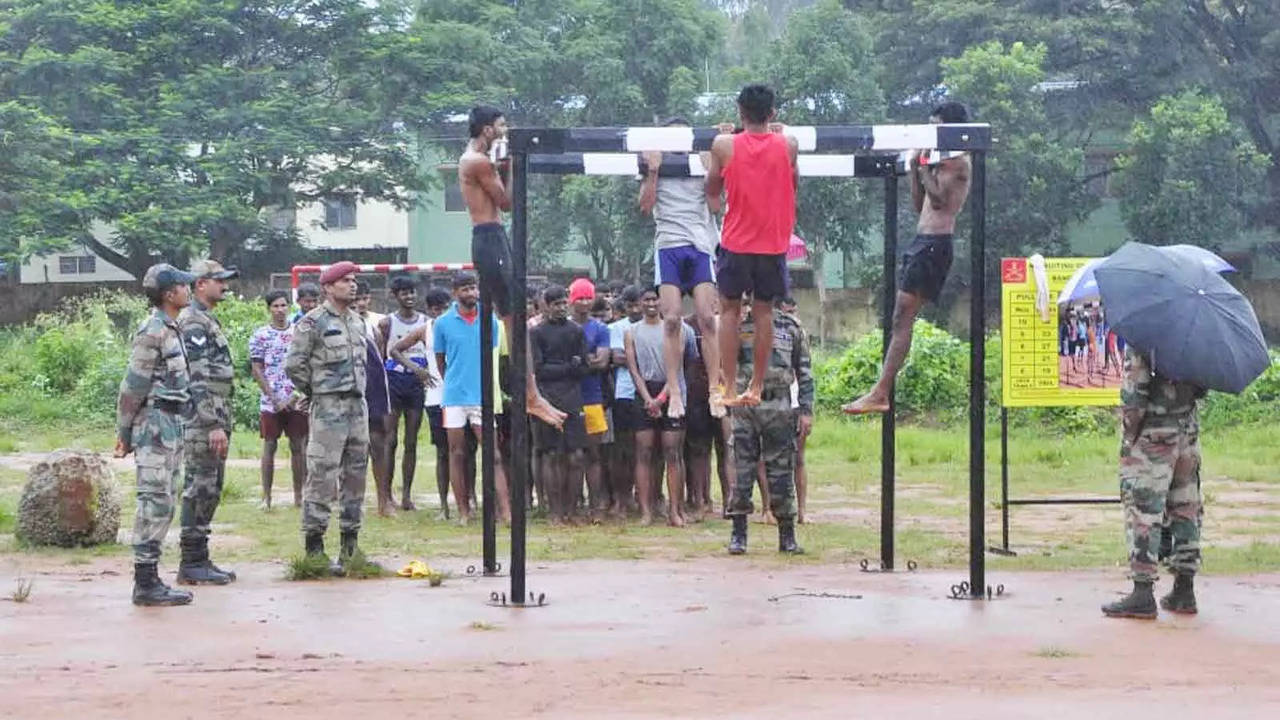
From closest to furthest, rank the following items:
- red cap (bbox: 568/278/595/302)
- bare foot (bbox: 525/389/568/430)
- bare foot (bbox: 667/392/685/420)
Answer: bare foot (bbox: 525/389/568/430), bare foot (bbox: 667/392/685/420), red cap (bbox: 568/278/595/302)

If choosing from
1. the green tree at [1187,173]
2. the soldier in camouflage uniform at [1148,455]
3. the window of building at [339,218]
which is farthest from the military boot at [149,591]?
the window of building at [339,218]

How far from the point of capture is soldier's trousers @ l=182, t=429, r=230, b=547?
11.7m

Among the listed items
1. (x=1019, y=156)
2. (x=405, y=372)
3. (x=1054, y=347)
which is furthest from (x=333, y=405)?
(x=1019, y=156)

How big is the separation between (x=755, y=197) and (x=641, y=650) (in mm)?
2701

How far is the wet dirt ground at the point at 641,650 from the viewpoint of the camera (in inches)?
308

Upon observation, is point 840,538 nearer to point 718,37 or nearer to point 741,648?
point 741,648

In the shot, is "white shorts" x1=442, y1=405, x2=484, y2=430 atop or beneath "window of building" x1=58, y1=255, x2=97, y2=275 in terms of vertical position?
beneath

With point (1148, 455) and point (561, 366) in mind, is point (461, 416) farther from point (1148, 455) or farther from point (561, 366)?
point (1148, 455)

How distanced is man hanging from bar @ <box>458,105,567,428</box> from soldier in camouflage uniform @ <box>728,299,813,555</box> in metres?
2.48

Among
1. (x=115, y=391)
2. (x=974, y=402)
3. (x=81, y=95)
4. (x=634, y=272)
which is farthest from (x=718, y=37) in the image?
(x=974, y=402)

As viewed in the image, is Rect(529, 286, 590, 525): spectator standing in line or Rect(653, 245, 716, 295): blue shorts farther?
Rect(529, 286, 590, 525): spectator standing in line

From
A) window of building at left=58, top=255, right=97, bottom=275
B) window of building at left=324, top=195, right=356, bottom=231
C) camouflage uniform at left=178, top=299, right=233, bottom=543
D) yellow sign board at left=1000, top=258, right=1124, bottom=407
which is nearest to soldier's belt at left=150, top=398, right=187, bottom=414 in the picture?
camouflage uniform at left=178, top=299, right=233, bottom=543

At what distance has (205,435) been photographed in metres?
11.7

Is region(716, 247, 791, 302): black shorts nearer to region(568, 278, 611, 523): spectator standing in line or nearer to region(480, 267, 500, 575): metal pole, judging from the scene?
region(480, 267, 500, 575): metal pole
